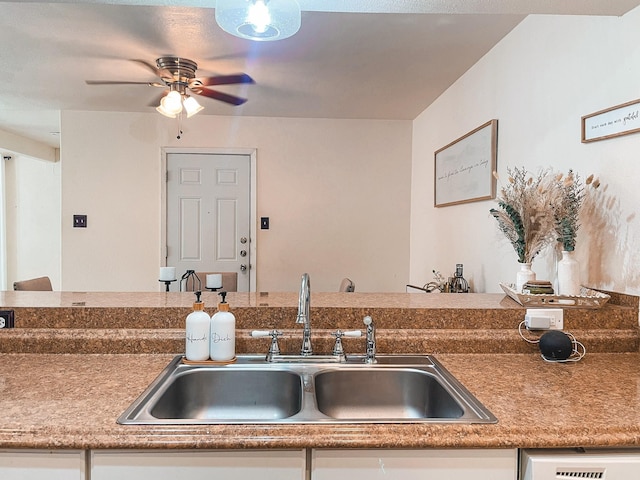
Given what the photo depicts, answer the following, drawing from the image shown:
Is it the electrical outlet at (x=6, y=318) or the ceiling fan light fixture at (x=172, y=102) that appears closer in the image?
the electrical outlet at (x=6, y=318)

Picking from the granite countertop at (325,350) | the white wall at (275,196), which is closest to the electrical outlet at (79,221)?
the white wall at (275,196)

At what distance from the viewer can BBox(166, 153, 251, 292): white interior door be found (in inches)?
159

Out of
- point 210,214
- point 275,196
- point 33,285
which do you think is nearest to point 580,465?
point 33,285

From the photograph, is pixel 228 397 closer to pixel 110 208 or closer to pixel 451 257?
pixel 451 257

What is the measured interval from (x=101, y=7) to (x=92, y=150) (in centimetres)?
224

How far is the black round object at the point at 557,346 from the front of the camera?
4.20 ft

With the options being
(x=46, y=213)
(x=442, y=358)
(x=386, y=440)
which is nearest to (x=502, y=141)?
(x=442, y=358)

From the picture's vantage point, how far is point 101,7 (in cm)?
200

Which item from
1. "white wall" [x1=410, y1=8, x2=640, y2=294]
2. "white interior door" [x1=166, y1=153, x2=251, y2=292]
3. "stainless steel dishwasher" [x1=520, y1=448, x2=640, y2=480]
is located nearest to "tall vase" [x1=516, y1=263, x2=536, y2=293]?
"white wall" [x1=410, y1=8, x2=640, y2=294]

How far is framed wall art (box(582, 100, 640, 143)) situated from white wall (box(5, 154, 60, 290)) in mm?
6337

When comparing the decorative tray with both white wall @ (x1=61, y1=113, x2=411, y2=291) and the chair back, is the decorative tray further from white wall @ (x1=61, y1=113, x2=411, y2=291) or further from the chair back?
the chair back

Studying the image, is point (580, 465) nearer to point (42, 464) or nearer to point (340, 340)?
point (340, 340)

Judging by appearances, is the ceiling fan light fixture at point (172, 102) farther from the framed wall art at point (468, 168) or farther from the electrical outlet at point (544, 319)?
the electrical outlet at point (544, 319)

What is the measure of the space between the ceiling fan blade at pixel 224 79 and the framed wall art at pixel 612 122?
6.96 feet
